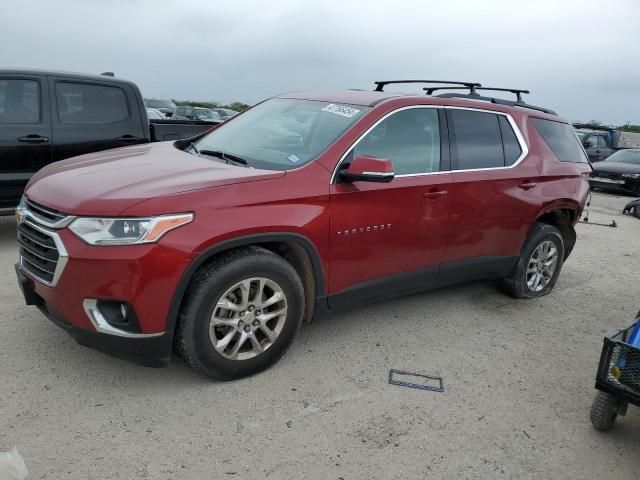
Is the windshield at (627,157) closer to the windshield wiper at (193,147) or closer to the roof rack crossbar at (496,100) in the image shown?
the roof rack crossbar at (496,100)

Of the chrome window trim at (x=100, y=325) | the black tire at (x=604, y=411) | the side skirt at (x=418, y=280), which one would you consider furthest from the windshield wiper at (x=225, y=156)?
the black tire at (x=604, y=411)

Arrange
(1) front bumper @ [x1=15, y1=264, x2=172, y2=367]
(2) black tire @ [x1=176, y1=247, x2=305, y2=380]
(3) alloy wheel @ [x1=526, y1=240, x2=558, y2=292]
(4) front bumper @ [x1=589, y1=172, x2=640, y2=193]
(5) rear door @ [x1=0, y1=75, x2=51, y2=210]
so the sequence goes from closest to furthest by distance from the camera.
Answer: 1. (1) front bumper @ [x1=15, y1=264, x2=172, y2=367]
2. (2) black tire @ [x1=176, y1=247, x2=305, y2=380]
3. (3) alloy wheel @ [x1=526, y1=240, x2=558, y2=292]
4. (5) rear door @ [x1=0, y1=75, x2=51, y2=210]
5. (4) front bumper @ [x1=589, y1=172, x2=640, y2=193]

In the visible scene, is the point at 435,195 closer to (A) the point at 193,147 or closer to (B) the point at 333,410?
(B) the point at 333,410

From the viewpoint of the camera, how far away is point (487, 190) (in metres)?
4.36

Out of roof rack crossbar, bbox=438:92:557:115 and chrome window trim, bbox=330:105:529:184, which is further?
roof rack crossbar, bbox=438:92:557:115

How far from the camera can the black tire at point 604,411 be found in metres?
3.07

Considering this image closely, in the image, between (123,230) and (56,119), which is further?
(56,119)

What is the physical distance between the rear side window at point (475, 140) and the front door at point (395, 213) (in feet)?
0.52

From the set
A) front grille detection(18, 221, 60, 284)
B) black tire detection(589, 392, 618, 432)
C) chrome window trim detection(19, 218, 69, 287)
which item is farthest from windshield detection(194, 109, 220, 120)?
black tire detection(589, 392, 618, 432)

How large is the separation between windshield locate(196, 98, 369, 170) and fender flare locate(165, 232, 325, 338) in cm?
46

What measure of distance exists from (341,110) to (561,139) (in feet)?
8.30

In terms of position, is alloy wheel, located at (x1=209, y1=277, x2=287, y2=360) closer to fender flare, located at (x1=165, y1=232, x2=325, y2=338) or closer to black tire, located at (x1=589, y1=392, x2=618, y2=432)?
fender flare, located at (x1=165, y1=232, x2=325, y2=338)

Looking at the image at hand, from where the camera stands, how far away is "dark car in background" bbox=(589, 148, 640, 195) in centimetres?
1356

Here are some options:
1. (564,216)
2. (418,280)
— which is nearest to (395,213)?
(418,280)
